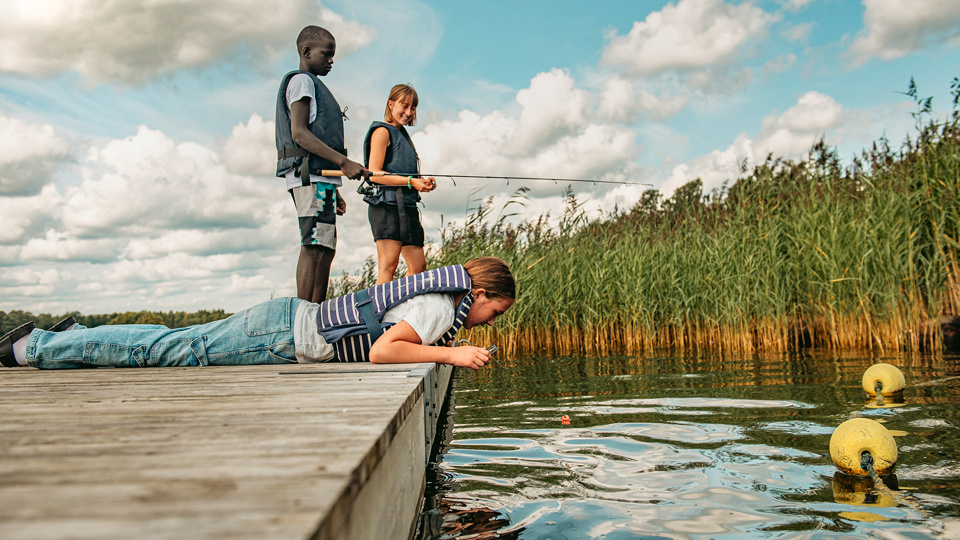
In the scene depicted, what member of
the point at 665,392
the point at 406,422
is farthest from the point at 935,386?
the point at 406,422

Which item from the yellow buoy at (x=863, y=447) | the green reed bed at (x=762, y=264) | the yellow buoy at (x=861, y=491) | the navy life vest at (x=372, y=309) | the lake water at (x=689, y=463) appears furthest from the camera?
the green reed bed at (x=762, y=264)

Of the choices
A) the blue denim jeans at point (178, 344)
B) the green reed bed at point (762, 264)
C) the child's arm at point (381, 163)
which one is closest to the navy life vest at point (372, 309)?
the blue denim jeans at point (178, 344)

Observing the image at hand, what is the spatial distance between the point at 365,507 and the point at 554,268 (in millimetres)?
6967

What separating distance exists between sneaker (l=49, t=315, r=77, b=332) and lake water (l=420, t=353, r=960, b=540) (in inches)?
80.4

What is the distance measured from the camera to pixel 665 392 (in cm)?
450

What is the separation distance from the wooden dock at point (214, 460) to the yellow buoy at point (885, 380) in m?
3.12

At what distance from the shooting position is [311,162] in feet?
12.7

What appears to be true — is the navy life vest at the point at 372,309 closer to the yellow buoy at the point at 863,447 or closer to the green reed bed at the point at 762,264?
the yellow buoy at the point at 863,447

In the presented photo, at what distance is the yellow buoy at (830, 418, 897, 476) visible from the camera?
2432 mm

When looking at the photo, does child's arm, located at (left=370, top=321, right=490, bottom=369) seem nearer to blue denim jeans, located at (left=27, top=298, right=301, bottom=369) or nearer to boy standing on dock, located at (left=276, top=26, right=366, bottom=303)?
blue denim jeans, located at (left=27, top=298, right=301, bottom=369)

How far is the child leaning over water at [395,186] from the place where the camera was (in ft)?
14.1

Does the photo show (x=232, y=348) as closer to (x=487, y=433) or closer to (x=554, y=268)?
(x=487, y=433)

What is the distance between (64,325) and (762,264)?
21.8ft

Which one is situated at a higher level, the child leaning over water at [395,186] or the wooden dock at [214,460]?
the child leaning over water at [395,186]
